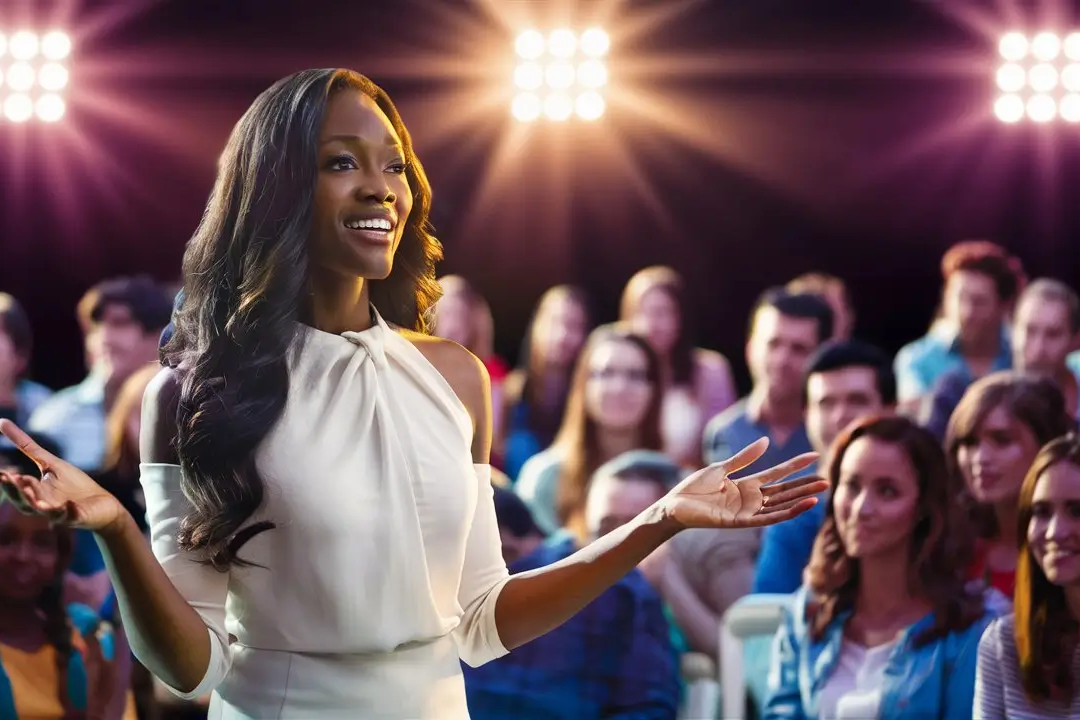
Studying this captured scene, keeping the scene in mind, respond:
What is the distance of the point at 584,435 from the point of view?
4.65 meters

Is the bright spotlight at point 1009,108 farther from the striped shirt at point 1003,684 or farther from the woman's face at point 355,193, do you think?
the woman's face at point 355,193

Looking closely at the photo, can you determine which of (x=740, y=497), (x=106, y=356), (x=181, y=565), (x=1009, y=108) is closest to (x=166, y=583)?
(x=181, y=565)

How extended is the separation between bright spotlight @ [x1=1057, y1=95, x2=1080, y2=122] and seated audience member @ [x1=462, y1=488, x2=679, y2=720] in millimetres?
3778

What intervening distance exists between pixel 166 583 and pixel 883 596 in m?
2.03

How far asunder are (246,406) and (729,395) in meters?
4.18

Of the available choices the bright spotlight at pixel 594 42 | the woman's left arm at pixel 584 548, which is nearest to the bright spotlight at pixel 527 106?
the bright spotlight at pixel 594 42

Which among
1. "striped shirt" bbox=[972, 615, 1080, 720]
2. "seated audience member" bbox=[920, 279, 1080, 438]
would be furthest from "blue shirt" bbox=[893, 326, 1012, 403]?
"striped shirt" bbox=[972, 615, 1080, 720]

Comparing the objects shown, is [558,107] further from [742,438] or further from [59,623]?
[59,623]

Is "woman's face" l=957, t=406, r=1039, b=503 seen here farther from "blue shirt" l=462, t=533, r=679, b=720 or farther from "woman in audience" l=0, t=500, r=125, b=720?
"woman in audience" l=0, t=500, r=125, b=720

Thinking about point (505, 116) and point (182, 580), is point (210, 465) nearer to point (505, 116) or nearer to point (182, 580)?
point (182, 580)

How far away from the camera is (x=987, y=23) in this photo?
6.33 meters

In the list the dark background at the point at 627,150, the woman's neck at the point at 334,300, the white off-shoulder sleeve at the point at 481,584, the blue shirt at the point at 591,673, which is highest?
the dark background at the point at 627,150

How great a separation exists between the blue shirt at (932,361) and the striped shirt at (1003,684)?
216 cm

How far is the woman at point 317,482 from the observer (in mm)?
1575
